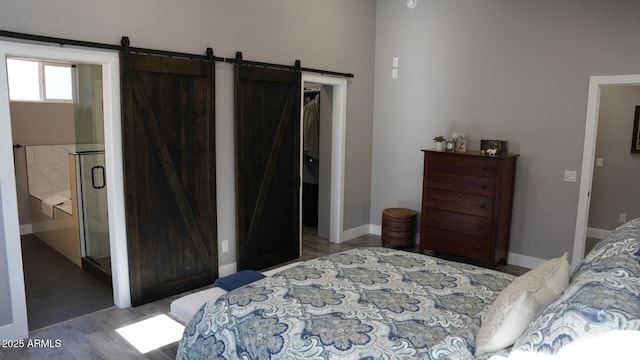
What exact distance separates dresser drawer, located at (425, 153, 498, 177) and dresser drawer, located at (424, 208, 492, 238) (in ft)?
1.55

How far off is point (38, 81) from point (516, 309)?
6.61 metres

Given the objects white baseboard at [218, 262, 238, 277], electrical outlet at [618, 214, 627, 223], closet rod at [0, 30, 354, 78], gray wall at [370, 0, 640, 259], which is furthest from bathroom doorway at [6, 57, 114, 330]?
electrical outlet at [618, 214, 627, 223]

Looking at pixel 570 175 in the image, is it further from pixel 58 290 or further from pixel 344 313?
pixel 58 290

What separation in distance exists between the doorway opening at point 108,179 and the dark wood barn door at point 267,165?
3.75ft

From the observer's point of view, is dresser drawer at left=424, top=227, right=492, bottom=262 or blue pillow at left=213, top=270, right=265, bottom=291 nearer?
blue pillow at left=213, top=270, right=265, bottom=291

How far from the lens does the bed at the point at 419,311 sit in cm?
148

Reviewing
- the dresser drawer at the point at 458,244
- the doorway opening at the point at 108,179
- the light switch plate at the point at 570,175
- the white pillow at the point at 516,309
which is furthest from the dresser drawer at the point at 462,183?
the doorway opening at the point at 108,179

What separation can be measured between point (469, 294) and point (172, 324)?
226cm

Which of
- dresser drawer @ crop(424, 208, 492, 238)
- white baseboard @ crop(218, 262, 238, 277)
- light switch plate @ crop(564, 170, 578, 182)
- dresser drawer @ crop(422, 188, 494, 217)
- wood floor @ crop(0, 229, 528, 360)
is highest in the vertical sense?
light switch plate @ crop(564, 170, 578, 182)

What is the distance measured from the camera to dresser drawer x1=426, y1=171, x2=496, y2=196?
466cm

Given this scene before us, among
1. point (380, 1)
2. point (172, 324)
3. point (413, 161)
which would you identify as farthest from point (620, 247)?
point (380, 1)

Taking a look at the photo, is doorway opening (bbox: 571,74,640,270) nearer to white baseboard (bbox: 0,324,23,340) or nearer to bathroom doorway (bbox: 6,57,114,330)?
bathroom doorway (bbox: 6,57,114,330)

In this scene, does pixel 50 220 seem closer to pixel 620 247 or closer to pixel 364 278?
pixel 364 278

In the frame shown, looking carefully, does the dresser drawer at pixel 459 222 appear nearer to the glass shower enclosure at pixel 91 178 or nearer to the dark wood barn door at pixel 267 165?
the dark wood barn door at pixel 267 165
